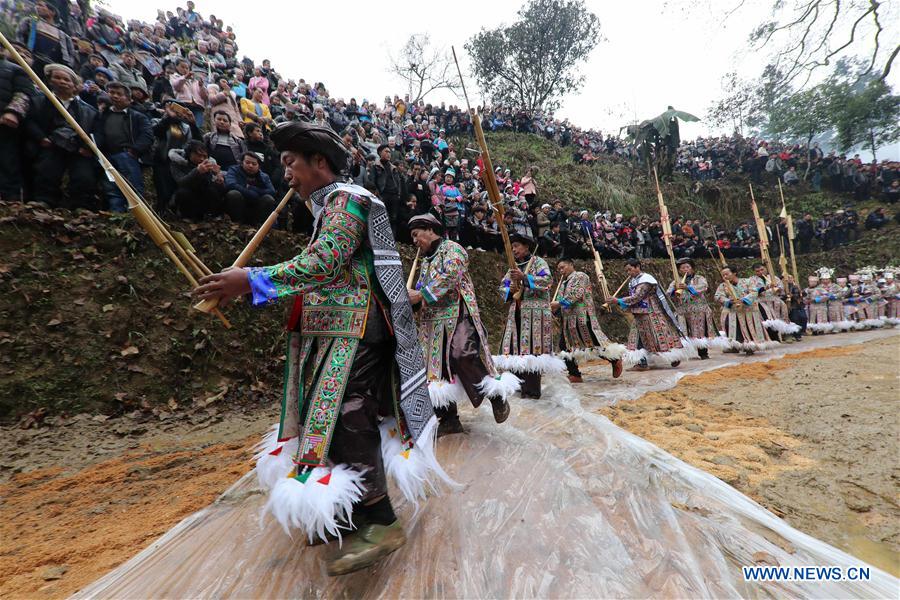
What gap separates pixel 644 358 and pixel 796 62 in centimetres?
1623

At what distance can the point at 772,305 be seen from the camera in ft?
33.2

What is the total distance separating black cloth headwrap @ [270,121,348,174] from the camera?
172 centimetres

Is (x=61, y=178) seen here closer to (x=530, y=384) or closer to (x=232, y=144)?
(x=232, y=144)

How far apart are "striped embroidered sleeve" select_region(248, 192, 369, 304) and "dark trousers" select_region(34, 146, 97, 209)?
468 cm

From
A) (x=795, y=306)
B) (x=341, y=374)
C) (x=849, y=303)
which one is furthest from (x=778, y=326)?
(x=341, y=374)

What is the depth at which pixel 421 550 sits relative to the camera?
5.56ft

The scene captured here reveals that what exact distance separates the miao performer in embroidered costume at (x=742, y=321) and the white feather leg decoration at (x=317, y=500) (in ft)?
29.5

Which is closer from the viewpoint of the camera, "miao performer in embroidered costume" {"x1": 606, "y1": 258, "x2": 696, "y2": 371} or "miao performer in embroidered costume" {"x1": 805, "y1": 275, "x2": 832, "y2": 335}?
"miao performer in embroidered costume" {"x1": 606, "y1": 258, "x2": 696, "y2": 371}

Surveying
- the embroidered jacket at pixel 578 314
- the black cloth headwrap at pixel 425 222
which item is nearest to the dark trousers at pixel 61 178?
the black cloth headwrap at pixel 425 222

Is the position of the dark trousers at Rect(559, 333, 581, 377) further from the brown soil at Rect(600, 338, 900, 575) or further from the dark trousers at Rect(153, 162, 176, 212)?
the dark trousers at Rect(153, 162, 176, 212)

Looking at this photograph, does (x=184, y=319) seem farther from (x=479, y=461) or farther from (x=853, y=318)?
(x=853, y=318)

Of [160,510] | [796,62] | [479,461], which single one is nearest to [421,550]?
[479,461]

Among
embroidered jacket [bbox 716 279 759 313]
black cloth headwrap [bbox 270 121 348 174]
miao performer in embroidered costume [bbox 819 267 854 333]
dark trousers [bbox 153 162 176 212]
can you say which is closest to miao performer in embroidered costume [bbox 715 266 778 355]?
embroidered jacket [bbox 716 279 759 313]

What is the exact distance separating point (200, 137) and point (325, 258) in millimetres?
5470
